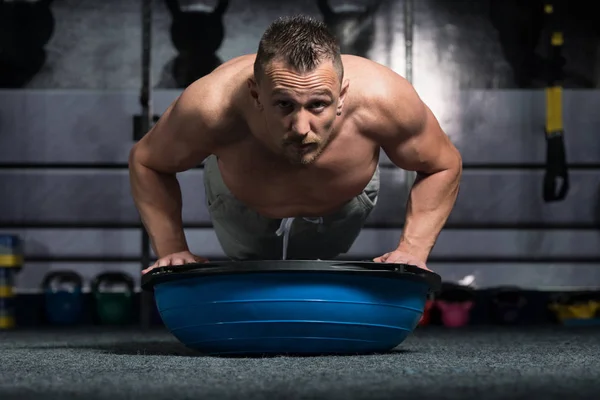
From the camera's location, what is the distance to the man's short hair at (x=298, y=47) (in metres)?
1.85

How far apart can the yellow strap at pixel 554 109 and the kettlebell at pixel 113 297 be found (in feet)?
6.92

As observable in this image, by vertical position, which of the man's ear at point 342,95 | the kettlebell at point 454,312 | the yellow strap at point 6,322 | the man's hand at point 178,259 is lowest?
the yellow strap at point 6,322

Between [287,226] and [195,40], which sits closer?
[287,226]

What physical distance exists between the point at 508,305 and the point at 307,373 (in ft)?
8.90

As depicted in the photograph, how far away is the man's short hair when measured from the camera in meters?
1.85

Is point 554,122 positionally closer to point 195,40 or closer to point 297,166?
point 195,40

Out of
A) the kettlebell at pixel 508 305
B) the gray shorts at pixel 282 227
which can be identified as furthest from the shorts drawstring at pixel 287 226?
the kettlebell at pixel 508 305

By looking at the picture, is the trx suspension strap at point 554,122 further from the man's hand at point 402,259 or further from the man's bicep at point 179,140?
the man's bicep at point 179,140

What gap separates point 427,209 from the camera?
89.9 inches

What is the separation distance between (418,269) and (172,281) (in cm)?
56

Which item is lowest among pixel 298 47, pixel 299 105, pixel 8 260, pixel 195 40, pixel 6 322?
pixel 6 322

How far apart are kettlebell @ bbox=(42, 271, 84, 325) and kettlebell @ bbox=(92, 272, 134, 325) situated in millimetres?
89

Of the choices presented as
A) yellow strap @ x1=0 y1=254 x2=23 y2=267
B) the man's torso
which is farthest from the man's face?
yellow strap @ x1=0 y1=254 x2=23 y2=267

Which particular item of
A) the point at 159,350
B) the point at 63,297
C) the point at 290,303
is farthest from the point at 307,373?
the point at 63,297
